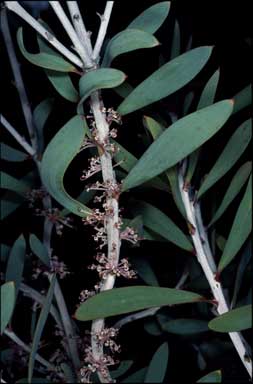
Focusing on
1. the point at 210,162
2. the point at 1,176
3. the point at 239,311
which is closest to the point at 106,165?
the point at 239,311

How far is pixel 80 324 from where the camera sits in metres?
1.04

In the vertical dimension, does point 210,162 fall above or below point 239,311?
above

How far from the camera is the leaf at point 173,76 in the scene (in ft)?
2.01

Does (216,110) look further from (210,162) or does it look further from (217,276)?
(210,162)

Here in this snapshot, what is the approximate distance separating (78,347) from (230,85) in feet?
1.65

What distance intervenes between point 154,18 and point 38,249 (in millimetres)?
324

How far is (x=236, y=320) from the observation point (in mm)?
569

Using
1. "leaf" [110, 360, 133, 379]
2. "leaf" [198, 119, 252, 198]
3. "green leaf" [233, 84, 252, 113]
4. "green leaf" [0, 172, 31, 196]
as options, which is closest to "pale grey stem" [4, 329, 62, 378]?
"leaf" [110, 360, 133, 379]

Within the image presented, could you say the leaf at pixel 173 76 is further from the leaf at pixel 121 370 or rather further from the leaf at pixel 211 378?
the leaf at pixel 121 370

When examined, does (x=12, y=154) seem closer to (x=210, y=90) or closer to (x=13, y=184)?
(x=13, y=184)

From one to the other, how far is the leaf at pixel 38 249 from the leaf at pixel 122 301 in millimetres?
235

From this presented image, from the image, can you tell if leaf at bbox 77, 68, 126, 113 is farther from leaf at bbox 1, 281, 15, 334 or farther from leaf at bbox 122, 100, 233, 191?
leaf at bbox 1, 281, 15, 334

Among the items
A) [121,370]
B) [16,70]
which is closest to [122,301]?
[121,370]

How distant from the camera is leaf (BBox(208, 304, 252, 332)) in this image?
1.84 feet
